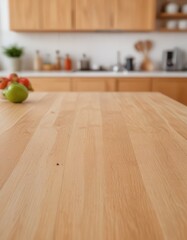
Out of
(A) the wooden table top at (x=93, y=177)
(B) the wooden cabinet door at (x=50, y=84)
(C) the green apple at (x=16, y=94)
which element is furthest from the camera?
(B) the wooden cabinet door at (x=50, y=84)

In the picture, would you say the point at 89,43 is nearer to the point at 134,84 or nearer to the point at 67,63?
the point at 67,63

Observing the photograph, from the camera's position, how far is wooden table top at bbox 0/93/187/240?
43 centimetres

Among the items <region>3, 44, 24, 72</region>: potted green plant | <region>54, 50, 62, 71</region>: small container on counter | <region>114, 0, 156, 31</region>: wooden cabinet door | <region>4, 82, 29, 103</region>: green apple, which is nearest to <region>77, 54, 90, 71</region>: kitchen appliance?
<region>54, 50, 62, 71</region>: small container on counter

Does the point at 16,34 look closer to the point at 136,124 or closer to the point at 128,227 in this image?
the point at 136,124

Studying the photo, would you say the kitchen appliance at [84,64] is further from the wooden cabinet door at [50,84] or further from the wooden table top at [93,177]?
the wooden table top at [93,177]

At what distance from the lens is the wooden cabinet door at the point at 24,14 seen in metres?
3.48

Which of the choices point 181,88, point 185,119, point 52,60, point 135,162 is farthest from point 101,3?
point 135,162

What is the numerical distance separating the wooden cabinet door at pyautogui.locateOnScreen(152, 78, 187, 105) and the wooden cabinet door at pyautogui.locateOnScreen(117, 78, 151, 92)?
3.4 inches

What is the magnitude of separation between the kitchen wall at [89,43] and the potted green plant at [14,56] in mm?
254

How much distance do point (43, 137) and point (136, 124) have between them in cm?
36

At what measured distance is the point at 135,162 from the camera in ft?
2.24

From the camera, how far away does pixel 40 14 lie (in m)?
3.51

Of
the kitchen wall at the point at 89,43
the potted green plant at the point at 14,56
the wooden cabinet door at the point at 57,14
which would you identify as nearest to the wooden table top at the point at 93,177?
the wooden cabinet door at the point at 57,14

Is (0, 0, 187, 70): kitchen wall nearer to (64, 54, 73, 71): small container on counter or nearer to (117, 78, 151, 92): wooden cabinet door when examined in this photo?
(64, 54, 73, 71): small container on counter
